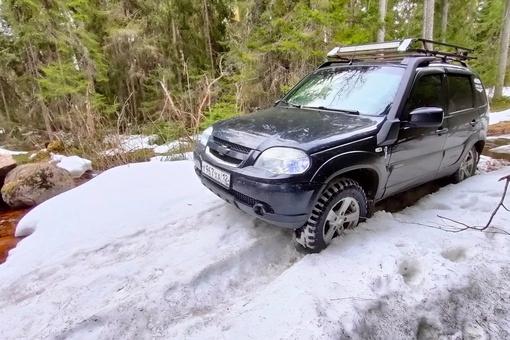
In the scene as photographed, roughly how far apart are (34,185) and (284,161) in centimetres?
497

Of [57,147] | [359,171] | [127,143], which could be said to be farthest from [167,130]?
[359,171]

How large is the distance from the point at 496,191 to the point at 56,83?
12.5 m

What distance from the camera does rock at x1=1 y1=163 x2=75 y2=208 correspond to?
4996 mm

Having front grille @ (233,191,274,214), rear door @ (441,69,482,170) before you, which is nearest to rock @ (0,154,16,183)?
front grille @ (233,191,274,214)

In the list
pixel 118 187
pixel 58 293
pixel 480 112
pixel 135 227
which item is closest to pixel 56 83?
pixel 118 187

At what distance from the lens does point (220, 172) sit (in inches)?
105

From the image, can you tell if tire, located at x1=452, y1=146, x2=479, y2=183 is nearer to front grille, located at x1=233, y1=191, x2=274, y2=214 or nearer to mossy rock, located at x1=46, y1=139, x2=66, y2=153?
front grille, located at x1=233, y1=191, x2=274, y2=214

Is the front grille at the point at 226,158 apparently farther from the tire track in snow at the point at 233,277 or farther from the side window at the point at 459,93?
the side window at the point at 459,93

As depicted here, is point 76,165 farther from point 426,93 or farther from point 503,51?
point 503,51

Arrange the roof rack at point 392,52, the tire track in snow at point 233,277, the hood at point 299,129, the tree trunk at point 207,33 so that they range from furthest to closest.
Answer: the tree trunk at point 207,33 < the roof rack at point 392,52 < the hood at point 299,129 < the tire track in snow at point 233,277

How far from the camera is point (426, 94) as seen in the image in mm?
3105

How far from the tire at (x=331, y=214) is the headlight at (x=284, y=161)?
375 millimetres

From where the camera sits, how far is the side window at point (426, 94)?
2.91 metres

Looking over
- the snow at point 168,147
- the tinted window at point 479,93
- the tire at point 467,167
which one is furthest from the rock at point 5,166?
the tinted window at point 479,93
